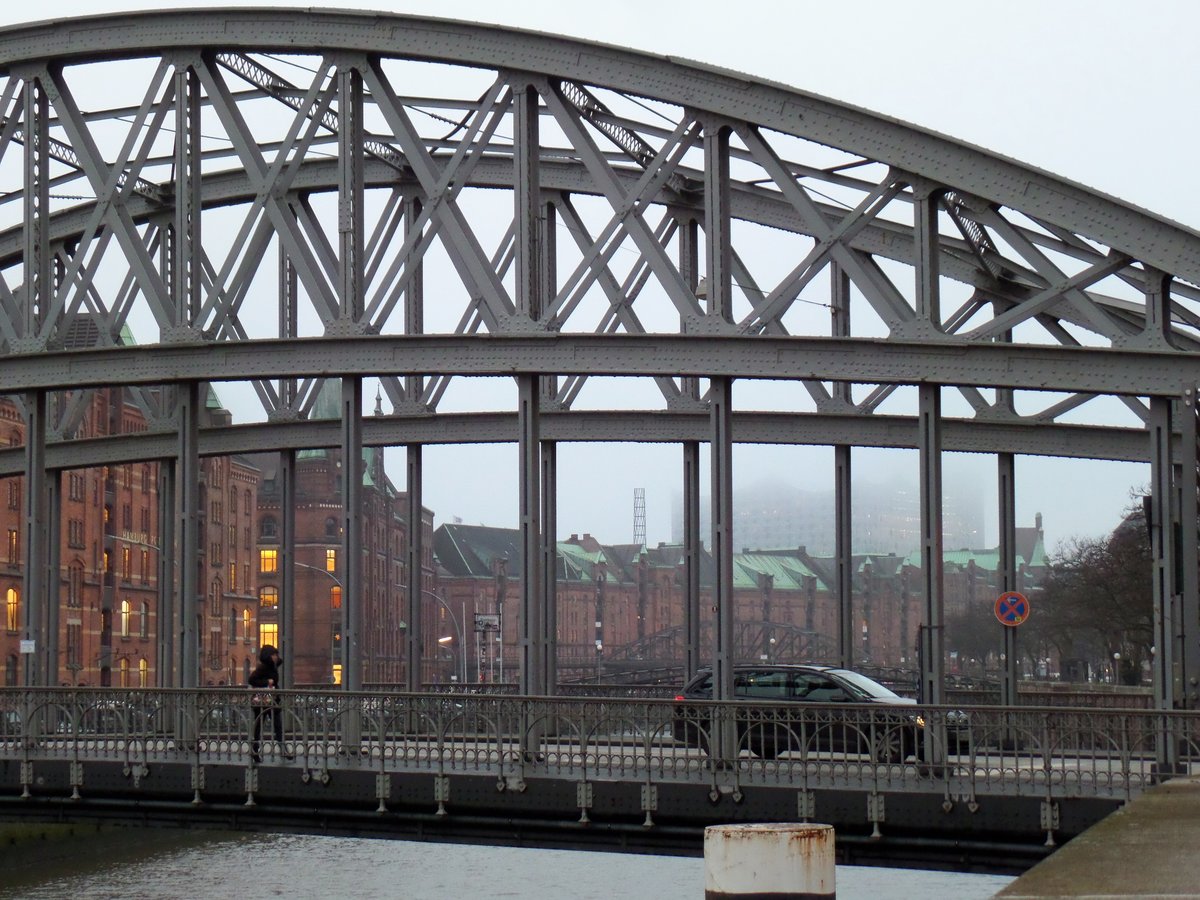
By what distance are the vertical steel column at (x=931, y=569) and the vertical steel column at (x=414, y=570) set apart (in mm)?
11125

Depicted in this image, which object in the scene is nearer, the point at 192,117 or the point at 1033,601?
the point at 192,117

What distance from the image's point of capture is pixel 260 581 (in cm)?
12281

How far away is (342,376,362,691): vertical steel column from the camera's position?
91.0ft

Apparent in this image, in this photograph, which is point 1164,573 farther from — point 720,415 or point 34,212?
point 34,212

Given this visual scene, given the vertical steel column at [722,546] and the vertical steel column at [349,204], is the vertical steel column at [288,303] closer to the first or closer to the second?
the vertical steel column at [349,204]

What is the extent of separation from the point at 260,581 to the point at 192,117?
94.3 m

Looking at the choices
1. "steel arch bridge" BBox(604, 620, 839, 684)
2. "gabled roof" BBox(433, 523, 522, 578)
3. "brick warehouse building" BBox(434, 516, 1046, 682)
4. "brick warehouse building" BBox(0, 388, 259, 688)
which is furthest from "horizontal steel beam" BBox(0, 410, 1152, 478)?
"gabled roof" BBox(433, 523, 522, 578)

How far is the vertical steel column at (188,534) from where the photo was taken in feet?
94.2

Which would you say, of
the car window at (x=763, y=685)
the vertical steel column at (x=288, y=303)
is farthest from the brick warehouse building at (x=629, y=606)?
the car window at (x=763, y=685)

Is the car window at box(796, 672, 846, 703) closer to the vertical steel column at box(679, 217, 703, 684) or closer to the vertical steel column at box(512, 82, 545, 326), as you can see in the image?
the vertical steel column at box(679, 217, 703, 684)

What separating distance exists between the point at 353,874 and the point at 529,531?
64.8 ft

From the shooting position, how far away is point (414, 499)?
114ft

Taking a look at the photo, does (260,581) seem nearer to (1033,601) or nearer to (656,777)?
(1033,601)

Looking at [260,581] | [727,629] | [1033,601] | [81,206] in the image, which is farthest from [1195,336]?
[260,581]
